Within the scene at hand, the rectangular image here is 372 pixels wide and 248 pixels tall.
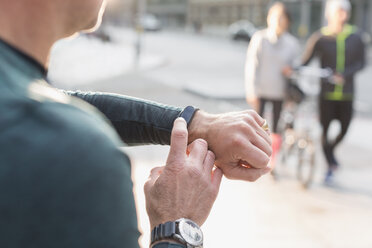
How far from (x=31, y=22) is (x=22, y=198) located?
9.9 inches

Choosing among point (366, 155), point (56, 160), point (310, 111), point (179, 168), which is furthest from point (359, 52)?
point (56, 160)

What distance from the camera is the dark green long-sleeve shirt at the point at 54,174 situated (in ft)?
2.20

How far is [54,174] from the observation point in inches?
26.5

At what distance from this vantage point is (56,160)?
2.20 ft

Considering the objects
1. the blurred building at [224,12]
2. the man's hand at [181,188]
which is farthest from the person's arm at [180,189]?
the blurred building at [224,12]

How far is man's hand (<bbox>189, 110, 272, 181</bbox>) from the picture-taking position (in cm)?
124

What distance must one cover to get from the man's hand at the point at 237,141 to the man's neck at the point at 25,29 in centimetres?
52

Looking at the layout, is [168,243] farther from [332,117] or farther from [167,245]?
[332,117]

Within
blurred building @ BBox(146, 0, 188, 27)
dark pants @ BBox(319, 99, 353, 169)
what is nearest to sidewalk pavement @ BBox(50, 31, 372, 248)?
dark pants @ BBox(319, 99, 353, 169)

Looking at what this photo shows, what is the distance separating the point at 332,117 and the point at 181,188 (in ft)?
17.7

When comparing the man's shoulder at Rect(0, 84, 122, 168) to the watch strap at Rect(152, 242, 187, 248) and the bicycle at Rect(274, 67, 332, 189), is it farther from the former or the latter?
the bicycle at Rect(274, 67, 332, 189)

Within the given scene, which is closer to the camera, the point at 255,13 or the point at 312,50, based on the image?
the point at 312,50

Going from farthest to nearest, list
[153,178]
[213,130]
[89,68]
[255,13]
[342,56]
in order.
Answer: [255,13], [89,68], [342,56], [213,130], [153,178]

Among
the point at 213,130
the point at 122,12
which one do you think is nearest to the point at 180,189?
the point at 213,130
